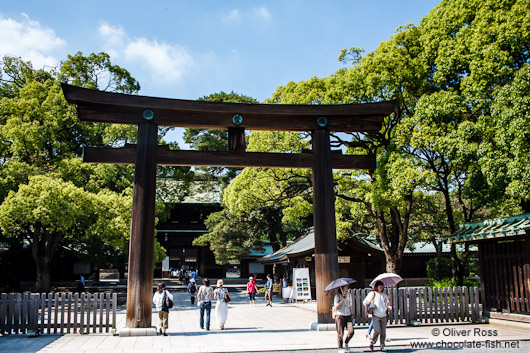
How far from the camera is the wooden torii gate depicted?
11422 millimetres

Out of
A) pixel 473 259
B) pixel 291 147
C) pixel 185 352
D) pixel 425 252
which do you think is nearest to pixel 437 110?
pixel 291 147

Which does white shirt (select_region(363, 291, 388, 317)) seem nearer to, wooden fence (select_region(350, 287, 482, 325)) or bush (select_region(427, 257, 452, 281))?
wooden fence (select_region(350, 287, 482, 325))

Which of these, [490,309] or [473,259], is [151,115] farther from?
[473,259]

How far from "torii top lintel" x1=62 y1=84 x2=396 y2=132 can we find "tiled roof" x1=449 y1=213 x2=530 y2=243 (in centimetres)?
478

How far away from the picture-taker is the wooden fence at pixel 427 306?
12672 mm

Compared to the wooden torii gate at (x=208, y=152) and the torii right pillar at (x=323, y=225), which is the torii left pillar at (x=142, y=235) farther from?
the torii right pillar at (x=323, y=225)

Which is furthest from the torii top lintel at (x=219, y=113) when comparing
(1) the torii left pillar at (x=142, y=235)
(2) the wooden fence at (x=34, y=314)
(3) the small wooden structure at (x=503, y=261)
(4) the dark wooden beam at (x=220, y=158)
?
(2) the wooden fence at (x=34, y=314)

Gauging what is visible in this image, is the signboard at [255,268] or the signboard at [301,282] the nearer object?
the signboard at [301,282]

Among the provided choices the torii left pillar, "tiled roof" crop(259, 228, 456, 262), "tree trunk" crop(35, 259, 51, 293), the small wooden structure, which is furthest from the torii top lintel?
"tree trunk" crop(35, 259, 51, 293)

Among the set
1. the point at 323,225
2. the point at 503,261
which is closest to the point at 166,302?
the point at 323,225

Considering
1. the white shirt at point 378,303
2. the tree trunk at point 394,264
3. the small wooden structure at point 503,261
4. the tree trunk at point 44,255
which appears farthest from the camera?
the tree trunk at point 44,255

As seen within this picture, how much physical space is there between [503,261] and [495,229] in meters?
1.28

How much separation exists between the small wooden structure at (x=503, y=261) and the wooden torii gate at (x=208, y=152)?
169 inches

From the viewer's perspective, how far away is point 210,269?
4166cm
